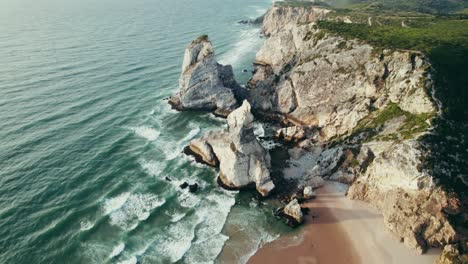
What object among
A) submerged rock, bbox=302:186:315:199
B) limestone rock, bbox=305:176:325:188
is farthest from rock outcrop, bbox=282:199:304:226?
limestone rock, bbox=305:176:325:188

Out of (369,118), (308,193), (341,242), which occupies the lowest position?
(341,242)

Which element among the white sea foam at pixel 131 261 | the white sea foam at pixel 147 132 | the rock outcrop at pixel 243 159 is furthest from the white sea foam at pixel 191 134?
the white sea foam at pixel 131 261

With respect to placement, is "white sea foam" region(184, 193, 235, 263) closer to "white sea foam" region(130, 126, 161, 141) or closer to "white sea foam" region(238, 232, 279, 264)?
"white sea foam" region(238, 232, 279, 264)

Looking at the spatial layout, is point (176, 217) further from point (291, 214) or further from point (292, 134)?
point (292, 134)

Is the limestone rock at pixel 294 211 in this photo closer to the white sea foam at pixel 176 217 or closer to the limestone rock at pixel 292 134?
the white sea foam at pixel 176 217

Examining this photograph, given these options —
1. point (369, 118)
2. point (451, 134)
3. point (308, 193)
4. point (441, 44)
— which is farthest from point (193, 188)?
point (441, 44)

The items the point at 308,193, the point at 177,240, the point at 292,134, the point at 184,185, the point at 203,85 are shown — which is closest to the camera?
the point at 177,240

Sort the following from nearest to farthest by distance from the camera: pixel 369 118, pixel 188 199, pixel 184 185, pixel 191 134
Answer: pixel 188 199
pixel 184 185
pixel 369 118
pixel 191 134
